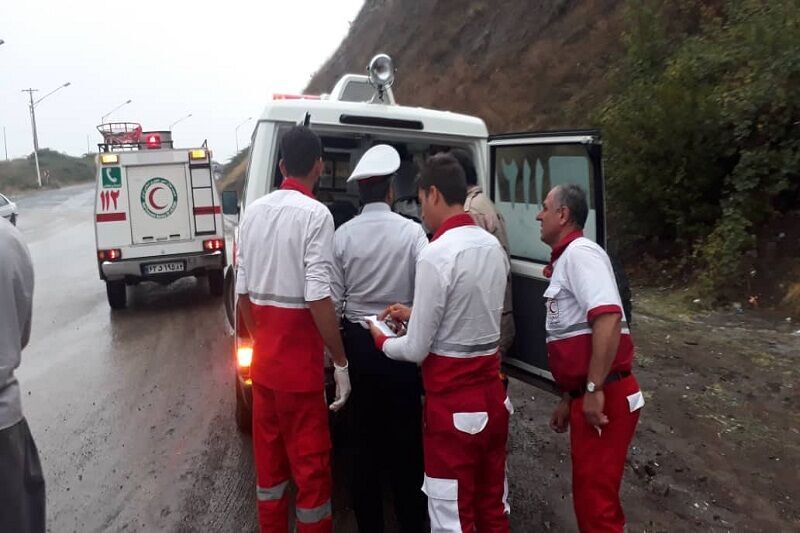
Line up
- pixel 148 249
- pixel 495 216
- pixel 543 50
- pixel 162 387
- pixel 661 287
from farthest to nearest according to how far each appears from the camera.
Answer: pixel 543 50
pixel 148 249
pixel 661 287
pixel 162 387
pixel 495 216

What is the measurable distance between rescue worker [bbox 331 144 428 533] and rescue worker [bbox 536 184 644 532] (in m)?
0.68

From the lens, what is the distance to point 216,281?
984 cm

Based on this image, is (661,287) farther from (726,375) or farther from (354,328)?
(354,328)

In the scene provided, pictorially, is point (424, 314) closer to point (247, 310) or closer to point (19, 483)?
point (247, 310)

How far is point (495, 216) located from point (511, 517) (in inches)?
67.8

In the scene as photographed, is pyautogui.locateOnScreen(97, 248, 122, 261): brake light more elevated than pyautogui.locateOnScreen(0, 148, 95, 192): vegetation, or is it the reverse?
pyautogui.locateOnScreen(0, 148, 95, 192): vegetation

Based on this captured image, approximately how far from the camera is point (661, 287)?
823cm

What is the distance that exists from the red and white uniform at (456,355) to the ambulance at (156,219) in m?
7.61

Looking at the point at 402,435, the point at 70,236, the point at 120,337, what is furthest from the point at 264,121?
the point at 70,236

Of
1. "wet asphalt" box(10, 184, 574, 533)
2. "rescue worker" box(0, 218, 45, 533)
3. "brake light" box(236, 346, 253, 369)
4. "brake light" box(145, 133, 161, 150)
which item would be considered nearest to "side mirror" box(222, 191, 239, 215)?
"wet asphalt" box(10, 184, 574, 533)

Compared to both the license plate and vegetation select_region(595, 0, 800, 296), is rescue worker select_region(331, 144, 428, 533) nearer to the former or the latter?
vegetation select_region(595, 0, 800, 296)

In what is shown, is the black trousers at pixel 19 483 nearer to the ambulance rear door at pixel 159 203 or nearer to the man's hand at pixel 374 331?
the man's hand at pixel 374 331

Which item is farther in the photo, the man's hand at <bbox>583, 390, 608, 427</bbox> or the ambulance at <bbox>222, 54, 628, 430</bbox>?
the ambulance at <bbox>222, 54, 628, 430</bbox>

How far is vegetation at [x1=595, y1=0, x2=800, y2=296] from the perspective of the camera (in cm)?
732
